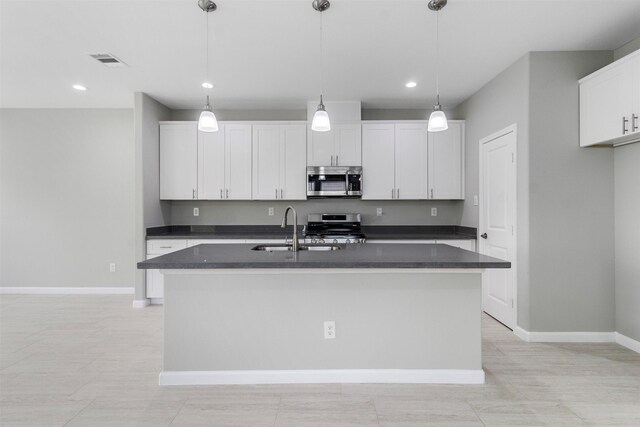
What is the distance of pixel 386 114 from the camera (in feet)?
16.0

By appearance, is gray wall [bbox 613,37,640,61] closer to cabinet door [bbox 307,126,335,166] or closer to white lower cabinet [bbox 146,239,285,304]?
cabinet door [bbox 307,126,335,166]

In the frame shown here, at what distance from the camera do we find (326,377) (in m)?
2.35

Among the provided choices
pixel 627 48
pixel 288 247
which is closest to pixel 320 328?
pixel 288 247

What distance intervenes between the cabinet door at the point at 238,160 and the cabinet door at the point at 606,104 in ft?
12.1

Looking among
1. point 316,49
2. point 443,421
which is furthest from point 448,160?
point 443,421

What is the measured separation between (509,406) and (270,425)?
1.45 metres

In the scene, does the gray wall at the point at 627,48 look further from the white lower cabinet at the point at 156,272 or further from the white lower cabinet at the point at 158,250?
the white lower cabinet at the point at 156,272

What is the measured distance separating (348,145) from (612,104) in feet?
8.85

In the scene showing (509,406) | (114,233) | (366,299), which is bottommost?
(509,406)

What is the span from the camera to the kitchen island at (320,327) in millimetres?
2334

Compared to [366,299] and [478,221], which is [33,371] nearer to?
[366,299]

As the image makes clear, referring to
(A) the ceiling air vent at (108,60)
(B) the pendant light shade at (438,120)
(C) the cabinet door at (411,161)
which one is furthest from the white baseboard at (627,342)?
(A) the ceiling air vent at (108,60)

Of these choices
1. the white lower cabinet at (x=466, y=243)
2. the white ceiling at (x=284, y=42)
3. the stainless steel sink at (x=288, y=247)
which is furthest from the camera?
the white lower cabinet at (x=466, y=243)

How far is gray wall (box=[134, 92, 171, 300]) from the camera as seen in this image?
4.25 m
